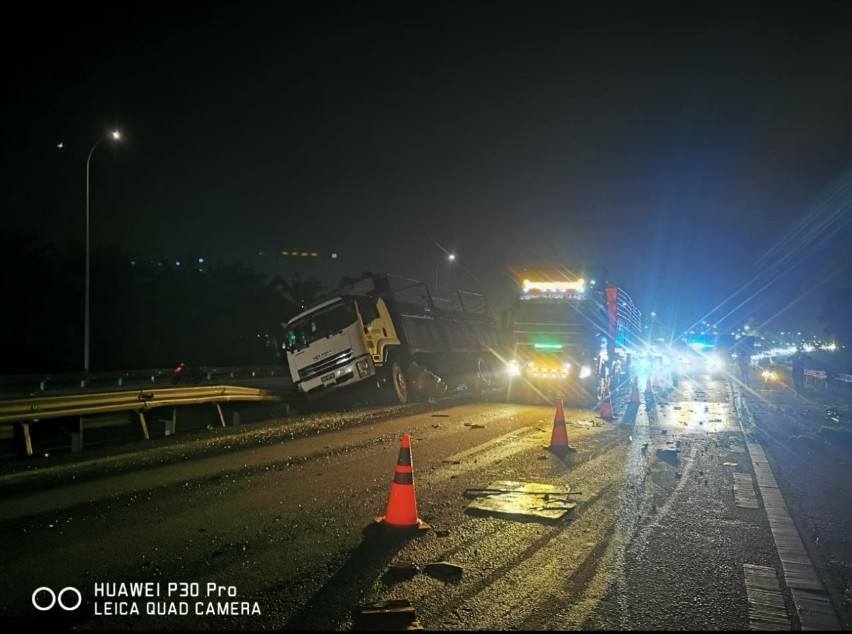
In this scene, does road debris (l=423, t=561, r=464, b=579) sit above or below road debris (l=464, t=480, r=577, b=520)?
below

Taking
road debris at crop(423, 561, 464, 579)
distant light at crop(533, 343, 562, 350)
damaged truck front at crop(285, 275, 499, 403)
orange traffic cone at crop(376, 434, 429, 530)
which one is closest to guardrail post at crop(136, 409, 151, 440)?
damaged truck front at crop(285, 275, 499, 403)

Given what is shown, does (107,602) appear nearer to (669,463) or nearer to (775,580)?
(775,580)

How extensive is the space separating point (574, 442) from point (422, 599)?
27.2 feet

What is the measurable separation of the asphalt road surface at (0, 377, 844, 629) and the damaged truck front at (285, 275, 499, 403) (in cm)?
689

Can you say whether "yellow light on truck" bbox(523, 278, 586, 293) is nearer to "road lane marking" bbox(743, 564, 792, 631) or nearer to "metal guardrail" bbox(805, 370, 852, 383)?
"metal guardrail" bbox(805, 370, 852, 383)

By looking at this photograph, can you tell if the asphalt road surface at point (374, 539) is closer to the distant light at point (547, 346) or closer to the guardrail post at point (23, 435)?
the guardrail post at point (23, 435)

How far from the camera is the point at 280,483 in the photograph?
8.56 metres

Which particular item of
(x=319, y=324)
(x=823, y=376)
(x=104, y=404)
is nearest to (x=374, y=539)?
(x=104, y=404)

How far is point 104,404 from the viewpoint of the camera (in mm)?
11922

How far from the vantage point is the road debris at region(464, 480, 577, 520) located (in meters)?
7.05

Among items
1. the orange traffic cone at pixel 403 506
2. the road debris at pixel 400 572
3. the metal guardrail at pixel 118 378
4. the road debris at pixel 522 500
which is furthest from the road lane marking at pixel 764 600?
the metal guardrail at pixel 118 378

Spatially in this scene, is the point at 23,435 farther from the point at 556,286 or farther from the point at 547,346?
the point at 556,286

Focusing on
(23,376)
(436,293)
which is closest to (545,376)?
(436,293)

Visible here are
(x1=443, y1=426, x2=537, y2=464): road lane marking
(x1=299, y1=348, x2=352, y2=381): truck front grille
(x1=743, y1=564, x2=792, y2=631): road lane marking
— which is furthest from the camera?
(x1=299, y1=348, x2=352, y2=381): truck front grille
